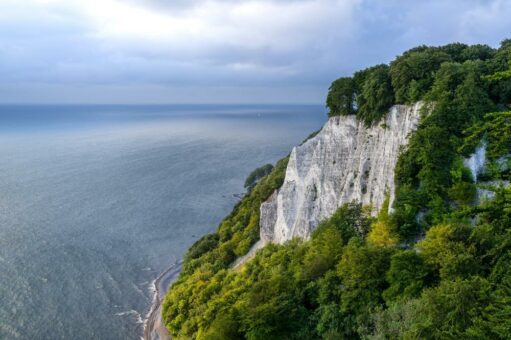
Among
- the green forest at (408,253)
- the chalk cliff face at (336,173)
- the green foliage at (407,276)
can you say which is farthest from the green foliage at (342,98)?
the green foliage at (407,276)

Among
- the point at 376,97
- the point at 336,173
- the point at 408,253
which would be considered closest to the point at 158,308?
the point at 336,173

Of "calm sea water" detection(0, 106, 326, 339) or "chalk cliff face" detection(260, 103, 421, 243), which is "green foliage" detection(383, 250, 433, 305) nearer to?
"chalk cliff face" detection(260, 103, 421, 243)

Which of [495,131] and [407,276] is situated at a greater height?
[495,131]

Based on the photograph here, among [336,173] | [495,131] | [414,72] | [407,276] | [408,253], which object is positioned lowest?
[407,276]

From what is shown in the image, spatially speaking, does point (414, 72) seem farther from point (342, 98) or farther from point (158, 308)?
point (158, 308)

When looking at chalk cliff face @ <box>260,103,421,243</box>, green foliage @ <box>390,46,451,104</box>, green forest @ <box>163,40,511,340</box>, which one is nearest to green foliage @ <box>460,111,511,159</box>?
green forest @ <box>163,40,511,340</box>

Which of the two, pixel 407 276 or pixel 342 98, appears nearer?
pixel 407 276

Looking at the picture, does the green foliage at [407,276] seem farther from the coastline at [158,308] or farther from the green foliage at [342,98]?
the coastline at [158,308]
